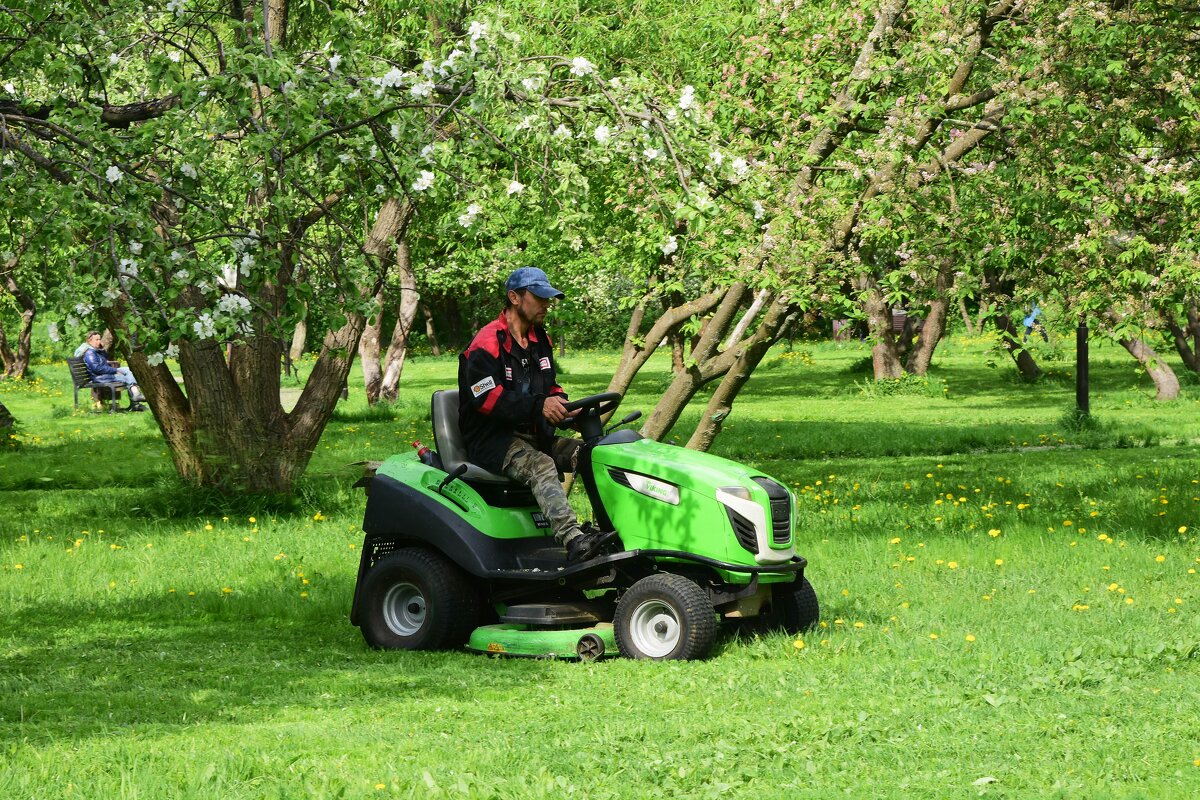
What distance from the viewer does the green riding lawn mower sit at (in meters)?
7.47

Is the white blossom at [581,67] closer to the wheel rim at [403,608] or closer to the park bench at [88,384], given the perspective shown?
the wheel rim at [403,608]

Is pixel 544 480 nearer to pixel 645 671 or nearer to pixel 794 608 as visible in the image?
pixel 645 671

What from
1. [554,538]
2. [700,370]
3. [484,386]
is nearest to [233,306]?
[484,386]

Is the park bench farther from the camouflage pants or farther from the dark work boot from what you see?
the dark work boot

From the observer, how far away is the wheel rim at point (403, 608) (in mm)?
8312

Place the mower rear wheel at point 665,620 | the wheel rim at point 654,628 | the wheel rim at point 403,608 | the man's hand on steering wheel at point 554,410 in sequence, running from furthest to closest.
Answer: the wheel rim at point 403,608, the man's hand on steering wheel at point 554,410, the wheel rim at point 654,628, the mower rear wheel at point 665,620

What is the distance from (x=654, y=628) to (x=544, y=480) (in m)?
0.95

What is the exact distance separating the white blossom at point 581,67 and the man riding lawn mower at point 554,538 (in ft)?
4.85

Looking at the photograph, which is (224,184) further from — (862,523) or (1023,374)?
(1023,374)

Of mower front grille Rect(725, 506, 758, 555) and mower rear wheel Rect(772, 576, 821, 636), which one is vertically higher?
mower front grille Rect(725, 506, 758, 555)

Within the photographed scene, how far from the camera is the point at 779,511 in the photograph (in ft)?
25.1

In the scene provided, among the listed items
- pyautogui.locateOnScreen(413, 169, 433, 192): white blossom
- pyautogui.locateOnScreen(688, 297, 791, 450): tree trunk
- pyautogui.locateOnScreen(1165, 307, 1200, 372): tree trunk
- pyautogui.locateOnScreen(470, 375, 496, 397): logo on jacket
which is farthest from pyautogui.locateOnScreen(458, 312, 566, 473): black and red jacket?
pyautogui.locateOnScreen(1165, 307, 1200, 372): tree trunk

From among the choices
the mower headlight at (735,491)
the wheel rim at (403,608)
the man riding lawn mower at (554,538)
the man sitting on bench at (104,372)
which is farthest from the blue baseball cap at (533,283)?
the man sitting on bench at (104,372)

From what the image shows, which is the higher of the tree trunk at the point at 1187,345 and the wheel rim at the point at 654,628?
the tree trunk at the point at 1187,345
